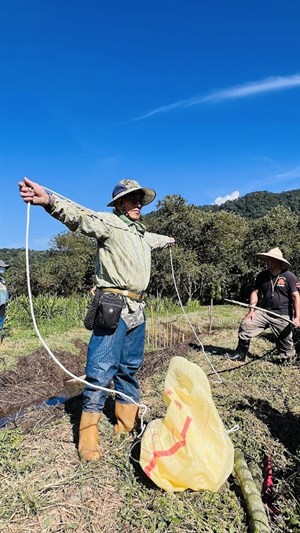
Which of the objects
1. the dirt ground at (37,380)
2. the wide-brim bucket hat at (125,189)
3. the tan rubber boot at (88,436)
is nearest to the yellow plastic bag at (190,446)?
the tan rubber boot at (88,436)

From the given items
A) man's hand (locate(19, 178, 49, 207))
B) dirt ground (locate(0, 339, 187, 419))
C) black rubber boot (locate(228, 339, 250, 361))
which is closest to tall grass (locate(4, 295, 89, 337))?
dirt ground (locate(0, 339, 187, 419))

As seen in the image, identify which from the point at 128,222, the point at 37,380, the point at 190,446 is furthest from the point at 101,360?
the point at 37,380

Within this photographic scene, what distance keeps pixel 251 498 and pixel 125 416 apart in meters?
1.12

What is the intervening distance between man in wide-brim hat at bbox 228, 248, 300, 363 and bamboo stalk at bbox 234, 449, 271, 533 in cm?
298

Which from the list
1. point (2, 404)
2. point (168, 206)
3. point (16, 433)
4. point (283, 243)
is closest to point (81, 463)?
point (16, 433)

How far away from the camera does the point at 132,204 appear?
2.87 metres

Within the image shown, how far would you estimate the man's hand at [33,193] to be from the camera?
7.36 ft

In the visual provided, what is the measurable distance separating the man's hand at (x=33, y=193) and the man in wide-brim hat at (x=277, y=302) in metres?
3.46

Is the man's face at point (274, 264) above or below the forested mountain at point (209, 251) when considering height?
below

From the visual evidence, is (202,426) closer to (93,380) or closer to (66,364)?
(93,380)

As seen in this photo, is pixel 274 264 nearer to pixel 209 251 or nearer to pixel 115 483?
pixel 115 483

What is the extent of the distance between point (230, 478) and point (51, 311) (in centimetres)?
822

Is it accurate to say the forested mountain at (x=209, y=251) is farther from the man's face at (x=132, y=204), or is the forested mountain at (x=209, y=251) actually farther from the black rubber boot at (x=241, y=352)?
the man's face at (x=132, y=204)

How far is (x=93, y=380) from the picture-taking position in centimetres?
261
